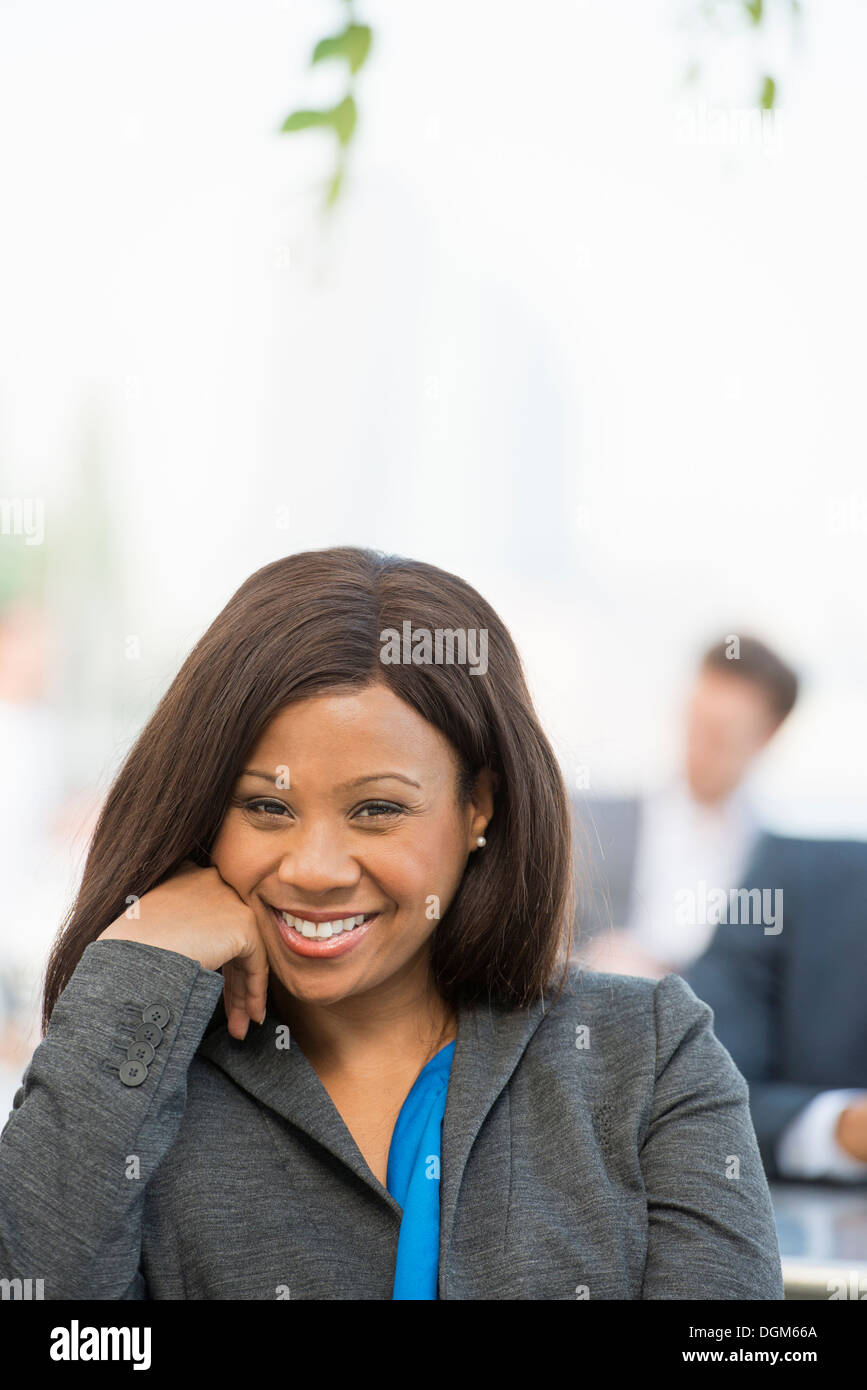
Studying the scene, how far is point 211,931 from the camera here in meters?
1.08

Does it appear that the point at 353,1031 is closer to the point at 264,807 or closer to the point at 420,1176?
Result: the point at 420,1176

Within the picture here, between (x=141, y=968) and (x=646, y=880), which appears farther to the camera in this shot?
(x=646, y=880)

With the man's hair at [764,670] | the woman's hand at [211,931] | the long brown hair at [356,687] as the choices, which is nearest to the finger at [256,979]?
the woman's hand at [211,931]

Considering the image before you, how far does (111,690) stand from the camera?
8.77 ft

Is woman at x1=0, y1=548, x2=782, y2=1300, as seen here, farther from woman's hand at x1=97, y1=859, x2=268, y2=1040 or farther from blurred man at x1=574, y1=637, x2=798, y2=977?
blurred man at x1=574, y1=637, x2=798, y2=977

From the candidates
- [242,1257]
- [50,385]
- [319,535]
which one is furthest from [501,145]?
[242,1257]

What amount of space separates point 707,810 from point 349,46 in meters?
1.97

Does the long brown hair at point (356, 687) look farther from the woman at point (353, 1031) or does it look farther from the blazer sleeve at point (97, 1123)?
the blazer sleeve at point (97, 1123)

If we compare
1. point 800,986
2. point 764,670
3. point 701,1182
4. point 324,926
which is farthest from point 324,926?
point 764,670

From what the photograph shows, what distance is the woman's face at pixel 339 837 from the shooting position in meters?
1.08

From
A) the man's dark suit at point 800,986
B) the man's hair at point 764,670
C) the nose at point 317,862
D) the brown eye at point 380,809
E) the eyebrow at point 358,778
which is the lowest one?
the man's dark suit at point 800,986

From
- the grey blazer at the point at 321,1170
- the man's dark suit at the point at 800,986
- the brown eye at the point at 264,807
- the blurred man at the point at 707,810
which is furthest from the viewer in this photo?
the blurred man at the point at 707,810
